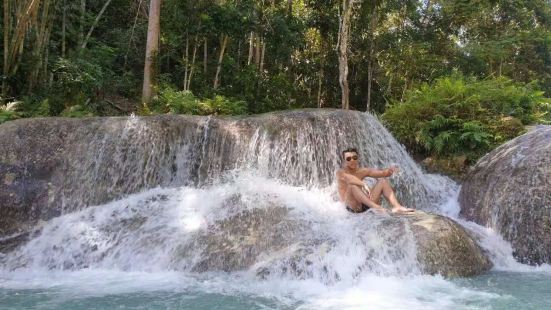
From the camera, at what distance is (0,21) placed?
1170 centimetres

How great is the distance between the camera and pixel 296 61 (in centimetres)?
1791

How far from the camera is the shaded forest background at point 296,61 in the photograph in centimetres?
1028

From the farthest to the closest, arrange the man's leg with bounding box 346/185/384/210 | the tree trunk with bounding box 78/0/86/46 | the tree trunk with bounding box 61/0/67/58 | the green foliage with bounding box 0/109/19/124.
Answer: the tree trunk with bounding box 78/0/86/46 < the tree trunk with bounding box 61/0/67/58 < the green foliage with bounding box 0/109/19/124 < the man's leg with bounding box 346/185/384/210

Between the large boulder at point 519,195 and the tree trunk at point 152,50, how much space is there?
25.7ft

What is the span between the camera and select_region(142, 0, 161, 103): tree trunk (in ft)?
39.6

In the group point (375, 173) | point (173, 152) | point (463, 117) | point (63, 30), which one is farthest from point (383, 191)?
point (63, 30)

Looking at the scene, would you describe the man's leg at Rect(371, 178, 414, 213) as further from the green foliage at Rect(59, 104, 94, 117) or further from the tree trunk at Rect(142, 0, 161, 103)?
the tree trunk at Rect(142, 0, 161, 103)

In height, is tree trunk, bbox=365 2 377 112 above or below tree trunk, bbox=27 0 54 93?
above

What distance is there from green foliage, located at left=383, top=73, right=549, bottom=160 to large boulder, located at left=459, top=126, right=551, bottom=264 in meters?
1.44

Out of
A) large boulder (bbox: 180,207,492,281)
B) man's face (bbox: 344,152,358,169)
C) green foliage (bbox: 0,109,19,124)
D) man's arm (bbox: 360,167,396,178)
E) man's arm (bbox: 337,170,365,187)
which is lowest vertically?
large boulder (bbox: 180,207,492,281)

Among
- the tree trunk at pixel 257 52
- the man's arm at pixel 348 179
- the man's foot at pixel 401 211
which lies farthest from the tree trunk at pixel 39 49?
the man's foot at pixel 401 211

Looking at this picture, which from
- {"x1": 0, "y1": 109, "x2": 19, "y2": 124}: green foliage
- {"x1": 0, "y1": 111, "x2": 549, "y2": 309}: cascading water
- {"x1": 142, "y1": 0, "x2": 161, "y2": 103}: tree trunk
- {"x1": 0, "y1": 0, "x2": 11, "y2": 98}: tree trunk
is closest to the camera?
{"x1": 0, "y1": 111, "x2": 549, "y2": 309}: cascading water

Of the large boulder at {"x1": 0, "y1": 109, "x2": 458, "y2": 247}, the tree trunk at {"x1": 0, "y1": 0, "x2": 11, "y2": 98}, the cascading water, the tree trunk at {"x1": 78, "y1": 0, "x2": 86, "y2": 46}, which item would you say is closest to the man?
the cascading water

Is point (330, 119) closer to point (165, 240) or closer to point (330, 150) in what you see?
point (330, 150)
